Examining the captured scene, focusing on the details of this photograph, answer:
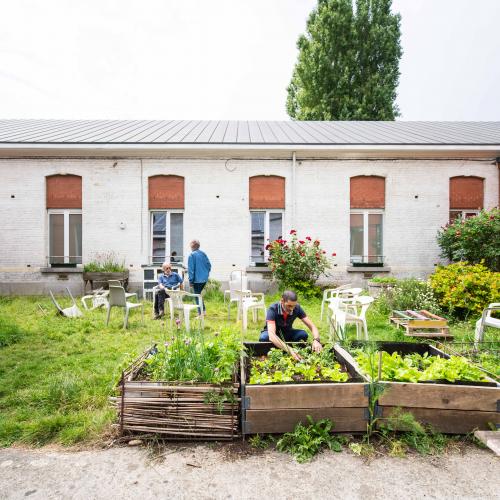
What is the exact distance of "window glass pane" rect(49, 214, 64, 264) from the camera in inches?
421

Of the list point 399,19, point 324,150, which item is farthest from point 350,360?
point 399,19

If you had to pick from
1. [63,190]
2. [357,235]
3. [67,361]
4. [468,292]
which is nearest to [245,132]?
[357,235]

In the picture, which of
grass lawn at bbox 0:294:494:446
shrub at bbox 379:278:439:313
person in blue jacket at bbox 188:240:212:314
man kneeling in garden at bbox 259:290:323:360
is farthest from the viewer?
person in blue jacket at bbox 188:240:212:314

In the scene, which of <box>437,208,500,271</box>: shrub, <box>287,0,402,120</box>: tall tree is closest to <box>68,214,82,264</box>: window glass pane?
<box>437,208,500,271</box>: shrub

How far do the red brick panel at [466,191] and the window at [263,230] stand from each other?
5.39 metres

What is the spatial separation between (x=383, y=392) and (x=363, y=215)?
870 centimetres

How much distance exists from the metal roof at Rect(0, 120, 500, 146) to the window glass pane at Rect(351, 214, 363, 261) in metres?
2.30

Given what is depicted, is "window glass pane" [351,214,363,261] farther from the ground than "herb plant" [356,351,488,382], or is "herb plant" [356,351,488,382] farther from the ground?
"window glass pane" [351,214,363,261]

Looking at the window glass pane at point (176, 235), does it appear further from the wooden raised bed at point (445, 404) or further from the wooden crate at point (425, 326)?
the wooden raised bed at point (445, 404)

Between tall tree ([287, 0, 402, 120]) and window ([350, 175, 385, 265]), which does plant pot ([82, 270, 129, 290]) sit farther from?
tall tree ([287, 0, 402, 120])

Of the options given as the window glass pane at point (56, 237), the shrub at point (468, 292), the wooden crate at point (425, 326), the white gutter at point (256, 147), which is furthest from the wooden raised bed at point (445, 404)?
the window glass pane at point (56, 237)

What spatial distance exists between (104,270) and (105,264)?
0.25 m

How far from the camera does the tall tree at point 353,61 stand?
20766 mm

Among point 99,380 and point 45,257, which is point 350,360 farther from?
point 45,257
